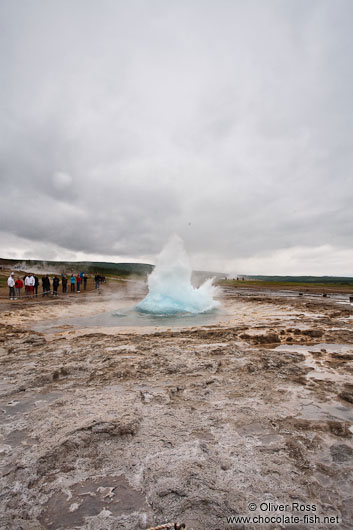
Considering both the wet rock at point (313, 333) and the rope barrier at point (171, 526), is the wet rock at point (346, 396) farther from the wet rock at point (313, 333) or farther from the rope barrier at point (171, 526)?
the wet rock at point (313, 333)

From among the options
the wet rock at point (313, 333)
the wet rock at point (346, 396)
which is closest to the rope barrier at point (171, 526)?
the wet rock at point (346, 396)

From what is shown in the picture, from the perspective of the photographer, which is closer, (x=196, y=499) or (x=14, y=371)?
(x=196, y=499)

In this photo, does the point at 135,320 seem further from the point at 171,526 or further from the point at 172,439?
the point at 171,526

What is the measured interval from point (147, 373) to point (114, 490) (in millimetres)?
3141

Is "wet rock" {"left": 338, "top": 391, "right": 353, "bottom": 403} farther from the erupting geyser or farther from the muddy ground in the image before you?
the erupting geyser

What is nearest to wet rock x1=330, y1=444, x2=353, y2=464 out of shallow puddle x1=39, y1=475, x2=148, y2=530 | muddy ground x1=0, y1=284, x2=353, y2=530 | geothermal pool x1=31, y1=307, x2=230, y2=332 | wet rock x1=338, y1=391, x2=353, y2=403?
muddy ground x1=0, y1=284, x2=353, y2=530

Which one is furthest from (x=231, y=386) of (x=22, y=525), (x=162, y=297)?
(x=162, y=297)

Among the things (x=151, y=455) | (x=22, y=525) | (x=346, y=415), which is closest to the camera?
(x=22, y=525)

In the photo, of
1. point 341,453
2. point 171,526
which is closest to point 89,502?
point 171,526

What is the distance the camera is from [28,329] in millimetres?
10539

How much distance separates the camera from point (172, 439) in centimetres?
341

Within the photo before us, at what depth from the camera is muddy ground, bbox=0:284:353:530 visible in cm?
246

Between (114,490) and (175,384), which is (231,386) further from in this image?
(114,490)

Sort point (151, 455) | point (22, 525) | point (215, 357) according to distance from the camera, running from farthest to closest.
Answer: point (215, 357) < point (151, 455) < point (22, 525)
